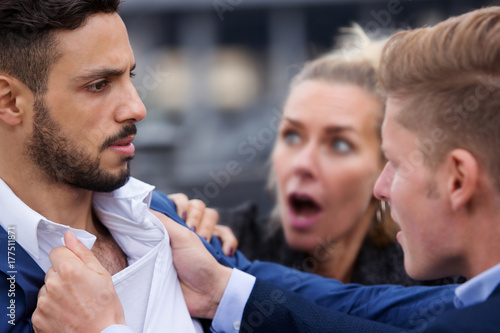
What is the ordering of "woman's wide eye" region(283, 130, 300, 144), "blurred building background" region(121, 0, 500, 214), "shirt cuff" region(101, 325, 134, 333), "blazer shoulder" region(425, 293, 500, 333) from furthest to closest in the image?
"blurred building background" region(121, 0, 500, 214)
"woman's wide eye" region(283, 130, 300, 144)
"shirt cuff" region(101, 325, 134, 333)
"blazer shoulder" region(425, 293, 500, 333)

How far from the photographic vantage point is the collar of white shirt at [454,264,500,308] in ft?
5.25

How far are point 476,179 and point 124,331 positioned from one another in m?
1.00

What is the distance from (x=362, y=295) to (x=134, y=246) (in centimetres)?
92

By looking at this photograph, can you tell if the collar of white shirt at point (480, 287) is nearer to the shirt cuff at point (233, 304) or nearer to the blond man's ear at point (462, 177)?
the blond man's ear at point (462, 177)

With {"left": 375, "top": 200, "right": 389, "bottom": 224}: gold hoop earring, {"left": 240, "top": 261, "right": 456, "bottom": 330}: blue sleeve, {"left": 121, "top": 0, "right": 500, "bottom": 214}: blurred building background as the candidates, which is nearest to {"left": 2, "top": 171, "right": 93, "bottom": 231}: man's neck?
{"left": 240, "top": 261, "right": 456, "bottom": 330}: blue sleeve

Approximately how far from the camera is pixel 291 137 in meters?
3.43

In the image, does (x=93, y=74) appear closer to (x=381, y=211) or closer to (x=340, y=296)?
(x=340, y=296)

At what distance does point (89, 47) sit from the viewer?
6.07ft

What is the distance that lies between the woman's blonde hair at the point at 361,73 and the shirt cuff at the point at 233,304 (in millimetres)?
1346

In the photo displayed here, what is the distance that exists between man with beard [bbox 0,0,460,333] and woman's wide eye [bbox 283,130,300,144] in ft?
4.91

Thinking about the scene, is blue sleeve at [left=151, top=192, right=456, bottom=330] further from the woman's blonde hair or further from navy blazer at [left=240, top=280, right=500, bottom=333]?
the woman's blonde hair

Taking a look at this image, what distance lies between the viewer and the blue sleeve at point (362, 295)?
2.28 meters

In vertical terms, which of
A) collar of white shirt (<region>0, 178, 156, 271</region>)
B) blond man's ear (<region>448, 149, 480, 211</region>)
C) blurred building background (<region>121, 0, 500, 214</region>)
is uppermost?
blond man's ear (<region>448, 149, 480, 211</region>)

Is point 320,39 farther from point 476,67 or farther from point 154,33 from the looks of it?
point 476,67
